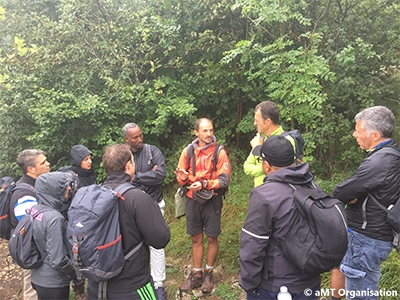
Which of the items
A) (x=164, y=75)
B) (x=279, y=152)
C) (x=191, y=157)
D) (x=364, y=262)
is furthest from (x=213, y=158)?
(x=164, y=75)

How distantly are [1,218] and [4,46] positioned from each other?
579cm

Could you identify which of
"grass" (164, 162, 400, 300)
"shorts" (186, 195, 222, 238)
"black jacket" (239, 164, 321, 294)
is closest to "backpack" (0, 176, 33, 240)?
"shorts" (186, 195, 222, 238)

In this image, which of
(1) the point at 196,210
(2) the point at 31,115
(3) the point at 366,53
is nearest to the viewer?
(1) the point at 196,210

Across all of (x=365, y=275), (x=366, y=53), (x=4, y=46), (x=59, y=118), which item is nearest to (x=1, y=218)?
(x=59, y=118)

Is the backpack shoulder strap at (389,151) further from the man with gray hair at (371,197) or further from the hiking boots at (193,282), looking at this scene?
the hiking boots at (193,282)

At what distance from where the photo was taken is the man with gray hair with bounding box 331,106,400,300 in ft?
8.57

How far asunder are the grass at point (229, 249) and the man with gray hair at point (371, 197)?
1021mm

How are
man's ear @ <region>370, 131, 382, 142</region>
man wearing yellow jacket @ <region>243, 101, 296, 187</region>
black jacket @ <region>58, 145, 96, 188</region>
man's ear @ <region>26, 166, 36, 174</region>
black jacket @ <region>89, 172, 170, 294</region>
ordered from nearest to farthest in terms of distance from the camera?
1. black jacket @ <region>89, 172, 170, 294</region>
2. man's ear @ <region>370, 131, 382, 142</region>
3. man wearing yellow jacket @ <region>243, 101, 296, 187</region>
4. man's ear @ <region>26, 166, 36, 174</region>
5. black jacket @ <region>58, 145, 96, 188</region>

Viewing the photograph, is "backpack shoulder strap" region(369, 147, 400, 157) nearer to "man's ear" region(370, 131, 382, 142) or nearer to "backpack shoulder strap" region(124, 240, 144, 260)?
"man's ear" region(370, 131, 382, 142)

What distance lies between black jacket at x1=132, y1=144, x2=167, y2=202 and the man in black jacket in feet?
4.42

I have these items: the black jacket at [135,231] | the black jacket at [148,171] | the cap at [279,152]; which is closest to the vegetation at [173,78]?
the black jacket at [148,171]

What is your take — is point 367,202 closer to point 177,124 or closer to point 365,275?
point 365,275

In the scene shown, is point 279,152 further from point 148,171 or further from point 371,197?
point 148,171

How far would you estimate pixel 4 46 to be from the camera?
7426 millimetres
